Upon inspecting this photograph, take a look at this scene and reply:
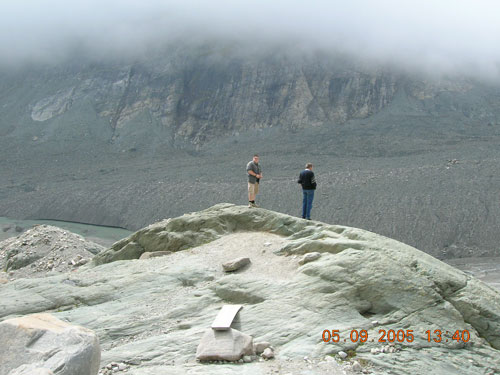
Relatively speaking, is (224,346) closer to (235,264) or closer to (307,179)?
(235,264)

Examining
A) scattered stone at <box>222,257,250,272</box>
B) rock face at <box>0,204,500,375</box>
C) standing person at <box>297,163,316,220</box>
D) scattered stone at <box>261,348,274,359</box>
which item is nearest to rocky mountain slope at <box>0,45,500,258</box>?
standing person at <box>297,163,316,220</box>

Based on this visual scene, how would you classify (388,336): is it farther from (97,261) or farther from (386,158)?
(386,158)

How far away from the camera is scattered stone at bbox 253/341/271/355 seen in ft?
23.6

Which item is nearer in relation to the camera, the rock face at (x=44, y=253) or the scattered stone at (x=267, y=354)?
the scattered stone at (x=267, y=354)

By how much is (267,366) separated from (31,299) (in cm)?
653

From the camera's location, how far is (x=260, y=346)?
724cm

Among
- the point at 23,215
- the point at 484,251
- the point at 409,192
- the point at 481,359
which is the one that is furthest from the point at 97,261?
the point at 23,215

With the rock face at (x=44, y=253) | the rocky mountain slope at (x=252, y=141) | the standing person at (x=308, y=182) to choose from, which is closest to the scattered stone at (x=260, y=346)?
the standing person at (x=308, y=182)

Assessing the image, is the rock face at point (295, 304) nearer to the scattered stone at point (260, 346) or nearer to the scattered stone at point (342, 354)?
the scattered stone at point (342, 354)

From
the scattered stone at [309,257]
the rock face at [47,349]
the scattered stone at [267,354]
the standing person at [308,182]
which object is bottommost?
the scattered stone at [267,354]

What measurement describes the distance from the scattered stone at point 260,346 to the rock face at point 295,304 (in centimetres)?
21
